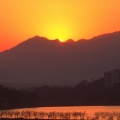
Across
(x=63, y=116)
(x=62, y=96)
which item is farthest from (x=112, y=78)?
(x=63, y=116)

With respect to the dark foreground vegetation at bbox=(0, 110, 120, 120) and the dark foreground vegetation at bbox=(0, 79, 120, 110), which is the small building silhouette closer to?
the dark foreground vegetation at bbox=(0, 79, 120, 110)

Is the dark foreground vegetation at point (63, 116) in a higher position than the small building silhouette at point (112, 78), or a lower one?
lower

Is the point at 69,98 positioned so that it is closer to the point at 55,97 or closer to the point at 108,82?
the point at 55,97

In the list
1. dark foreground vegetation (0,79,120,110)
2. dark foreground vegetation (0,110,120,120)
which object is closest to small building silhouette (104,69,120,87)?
dark foreground vegetation (0,79,120,110)

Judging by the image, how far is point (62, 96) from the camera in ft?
316

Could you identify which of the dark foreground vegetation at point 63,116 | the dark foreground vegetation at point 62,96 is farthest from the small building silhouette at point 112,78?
the dark foreground vegetation at point 63,116

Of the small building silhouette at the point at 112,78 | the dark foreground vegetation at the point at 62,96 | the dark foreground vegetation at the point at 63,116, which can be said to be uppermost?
the small building silhouette at the point at 112,78

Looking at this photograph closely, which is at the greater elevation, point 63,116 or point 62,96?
point 62,96

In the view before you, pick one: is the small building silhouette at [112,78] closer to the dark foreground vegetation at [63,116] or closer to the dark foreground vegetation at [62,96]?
the dark foreground vegetation at [62,96]

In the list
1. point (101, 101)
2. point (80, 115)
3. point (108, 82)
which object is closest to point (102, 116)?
point (80, 115)

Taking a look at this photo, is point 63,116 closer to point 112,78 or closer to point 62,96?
point 62,96

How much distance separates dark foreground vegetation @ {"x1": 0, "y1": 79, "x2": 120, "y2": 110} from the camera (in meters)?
77.9

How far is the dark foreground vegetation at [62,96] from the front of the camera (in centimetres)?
7791

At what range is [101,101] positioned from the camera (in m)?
91.7
